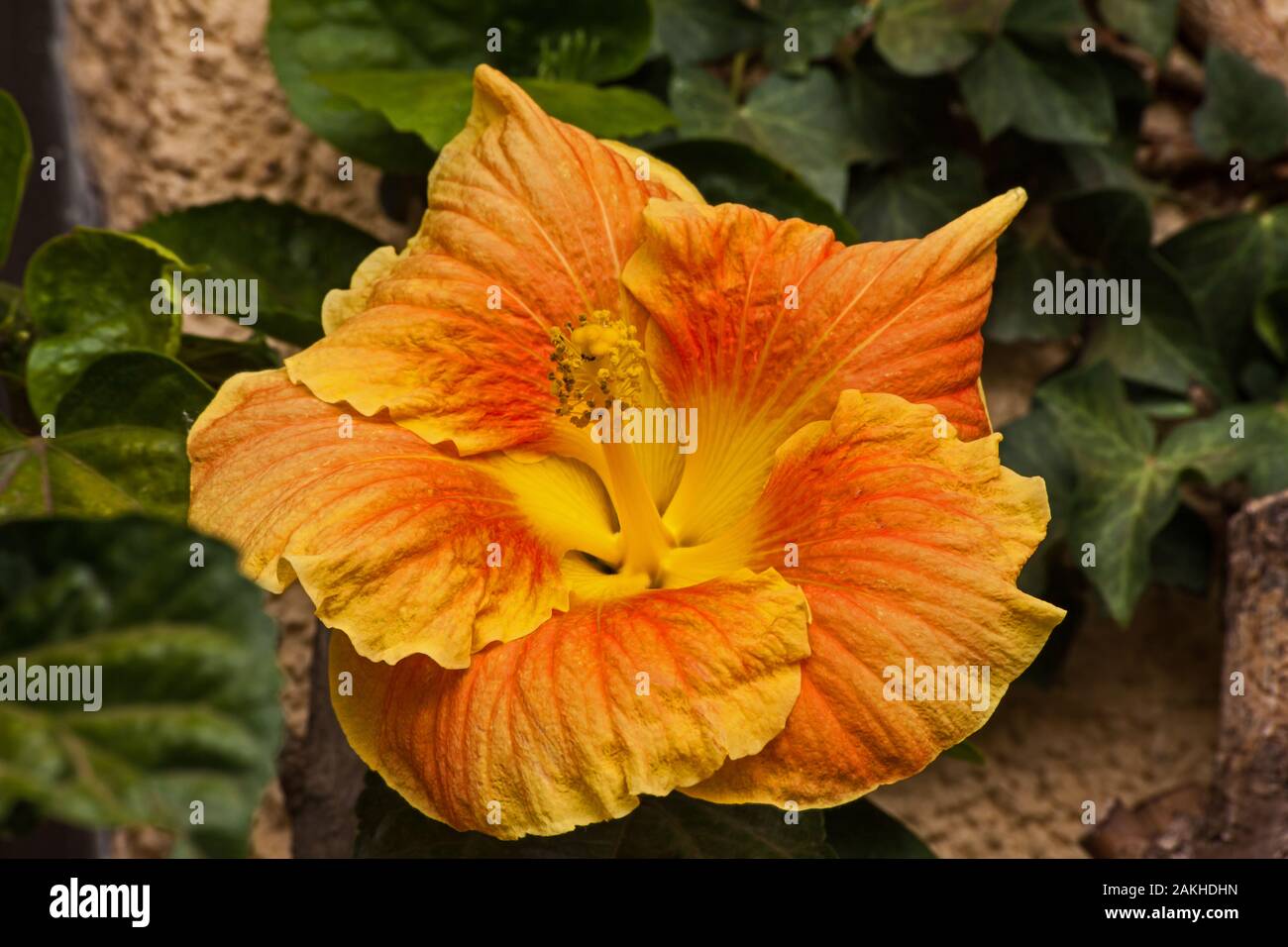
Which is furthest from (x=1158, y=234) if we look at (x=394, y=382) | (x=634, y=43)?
(x=394, y=382)

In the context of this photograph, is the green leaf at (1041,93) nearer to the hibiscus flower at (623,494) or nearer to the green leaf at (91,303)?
the hibiscus flower at (623,494)

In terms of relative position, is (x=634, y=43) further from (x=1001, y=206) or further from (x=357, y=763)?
(x=357, y=763)

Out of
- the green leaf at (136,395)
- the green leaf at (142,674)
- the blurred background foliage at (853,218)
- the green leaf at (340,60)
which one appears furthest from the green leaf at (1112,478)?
the green leaf at (142,674)

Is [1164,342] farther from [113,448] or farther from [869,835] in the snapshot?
[113,448]

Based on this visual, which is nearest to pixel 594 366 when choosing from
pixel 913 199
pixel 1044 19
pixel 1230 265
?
pixel 913 199
